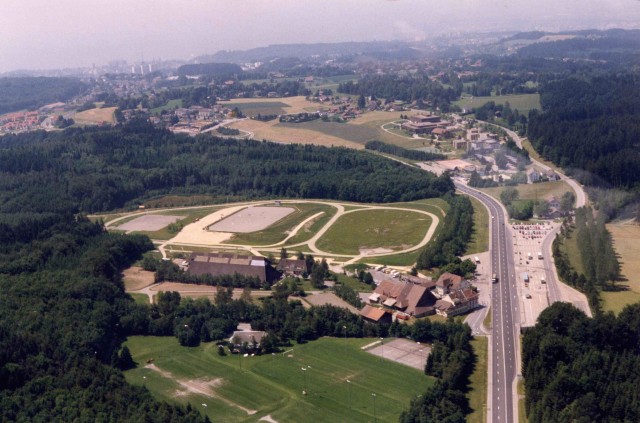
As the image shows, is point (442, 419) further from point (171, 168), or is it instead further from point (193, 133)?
point (193, 133)

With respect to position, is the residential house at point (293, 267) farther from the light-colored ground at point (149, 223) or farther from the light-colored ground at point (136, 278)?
the light-colored ground at point (149, 223)

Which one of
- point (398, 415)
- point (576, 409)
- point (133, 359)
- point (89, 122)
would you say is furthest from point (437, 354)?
point (89, 122)

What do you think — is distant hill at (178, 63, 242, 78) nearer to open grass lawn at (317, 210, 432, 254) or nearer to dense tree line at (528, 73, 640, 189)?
dense tree line at (528, 73, 640, 189)

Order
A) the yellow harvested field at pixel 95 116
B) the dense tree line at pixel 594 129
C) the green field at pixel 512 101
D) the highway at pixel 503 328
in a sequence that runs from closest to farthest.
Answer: the highway at pixel 503 328 < the dense tree line at pixel 594 129 < the green field at pixel 512 101 < the yellow harvested field at pixel 95 116

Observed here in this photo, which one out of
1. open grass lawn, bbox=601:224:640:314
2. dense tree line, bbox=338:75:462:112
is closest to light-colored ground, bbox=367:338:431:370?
open grass lawn, bbox=601:224:640:314


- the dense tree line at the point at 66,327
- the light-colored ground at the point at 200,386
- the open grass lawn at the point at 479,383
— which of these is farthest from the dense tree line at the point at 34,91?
the open grass lawn at the point at 479,383

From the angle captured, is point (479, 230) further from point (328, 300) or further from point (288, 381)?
point (288, 381)
